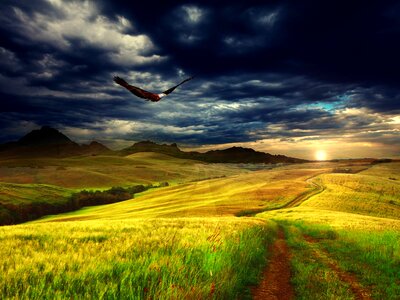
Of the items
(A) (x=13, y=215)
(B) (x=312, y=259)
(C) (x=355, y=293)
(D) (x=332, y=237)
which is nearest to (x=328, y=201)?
(D) (x=332, y=237)

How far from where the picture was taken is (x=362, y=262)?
52.2ft

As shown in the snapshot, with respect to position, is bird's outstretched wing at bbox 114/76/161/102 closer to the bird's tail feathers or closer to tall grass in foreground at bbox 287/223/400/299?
the bird's tail feathers

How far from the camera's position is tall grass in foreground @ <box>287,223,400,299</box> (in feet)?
35.8

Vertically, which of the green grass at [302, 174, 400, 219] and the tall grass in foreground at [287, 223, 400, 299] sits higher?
the tall grass in foreground at [287, 223, 400, 299]

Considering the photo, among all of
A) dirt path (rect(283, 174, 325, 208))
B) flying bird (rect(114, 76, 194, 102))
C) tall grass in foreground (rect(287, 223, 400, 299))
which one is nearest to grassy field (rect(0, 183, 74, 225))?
dirt path (rect(283, 174, 325, 208))

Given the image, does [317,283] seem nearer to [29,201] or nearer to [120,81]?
[120,81]

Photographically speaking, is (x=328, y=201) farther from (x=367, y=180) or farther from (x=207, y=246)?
(x=207, y=246)

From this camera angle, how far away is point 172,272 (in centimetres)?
700

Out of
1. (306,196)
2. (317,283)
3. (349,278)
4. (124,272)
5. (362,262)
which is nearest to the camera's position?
(124,272)

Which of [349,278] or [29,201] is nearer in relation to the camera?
[349,278]

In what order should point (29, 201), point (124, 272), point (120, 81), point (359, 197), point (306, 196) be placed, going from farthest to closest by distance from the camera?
point (29, 201), point (306, 196), point (359, 197), point (124, 272), point (120, 81)

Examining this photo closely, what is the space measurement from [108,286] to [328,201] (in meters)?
77.3

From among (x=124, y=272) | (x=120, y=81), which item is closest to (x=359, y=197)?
(x=124, y=272)

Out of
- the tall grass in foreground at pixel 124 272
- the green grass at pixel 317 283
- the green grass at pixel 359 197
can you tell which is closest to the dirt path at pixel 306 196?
the green grass at pixel 359 197
